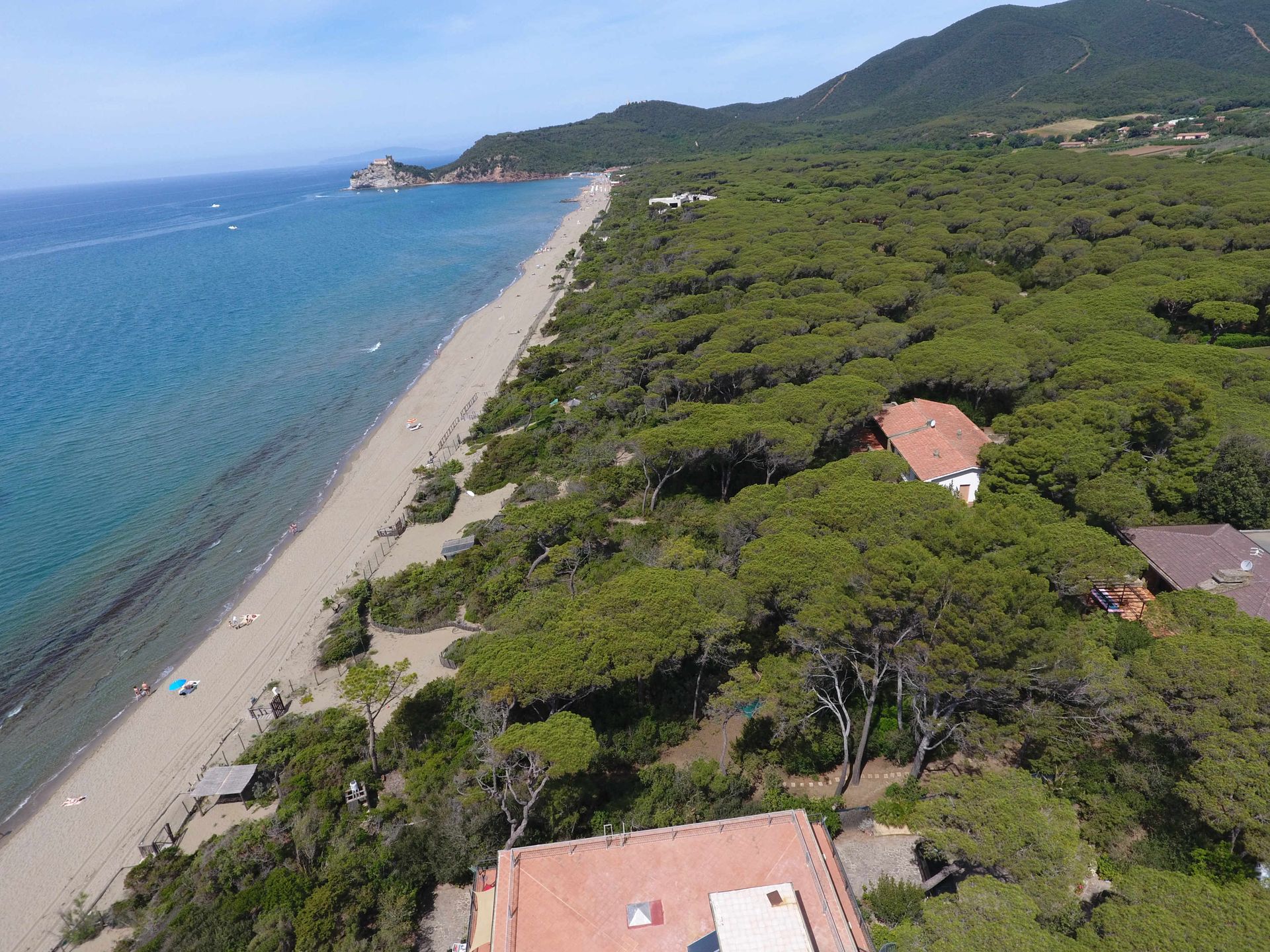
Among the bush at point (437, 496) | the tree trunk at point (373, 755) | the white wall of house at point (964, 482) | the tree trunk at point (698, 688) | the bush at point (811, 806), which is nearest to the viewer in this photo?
the bush at point (811, 806)

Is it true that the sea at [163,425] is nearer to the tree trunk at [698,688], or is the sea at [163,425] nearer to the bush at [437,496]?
the bush at [437,496]

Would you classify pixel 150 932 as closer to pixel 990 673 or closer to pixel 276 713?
pixel 276 713

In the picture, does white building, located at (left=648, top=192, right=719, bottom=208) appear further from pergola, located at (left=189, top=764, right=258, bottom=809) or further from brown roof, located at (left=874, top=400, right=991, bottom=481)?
pergola, located at (left=189, top=764, right=258, bottom=809)

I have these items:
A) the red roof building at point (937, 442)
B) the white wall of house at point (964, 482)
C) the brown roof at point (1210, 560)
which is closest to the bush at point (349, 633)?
the white wall of house at point (964, 482)

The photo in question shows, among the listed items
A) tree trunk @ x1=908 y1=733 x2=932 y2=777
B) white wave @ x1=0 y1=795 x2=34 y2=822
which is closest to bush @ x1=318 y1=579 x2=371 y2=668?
white wave @ x1=0 y1=795 x2=34 y2=822

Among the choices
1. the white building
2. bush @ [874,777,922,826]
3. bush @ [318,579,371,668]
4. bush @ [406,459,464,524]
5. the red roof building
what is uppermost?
the white building
